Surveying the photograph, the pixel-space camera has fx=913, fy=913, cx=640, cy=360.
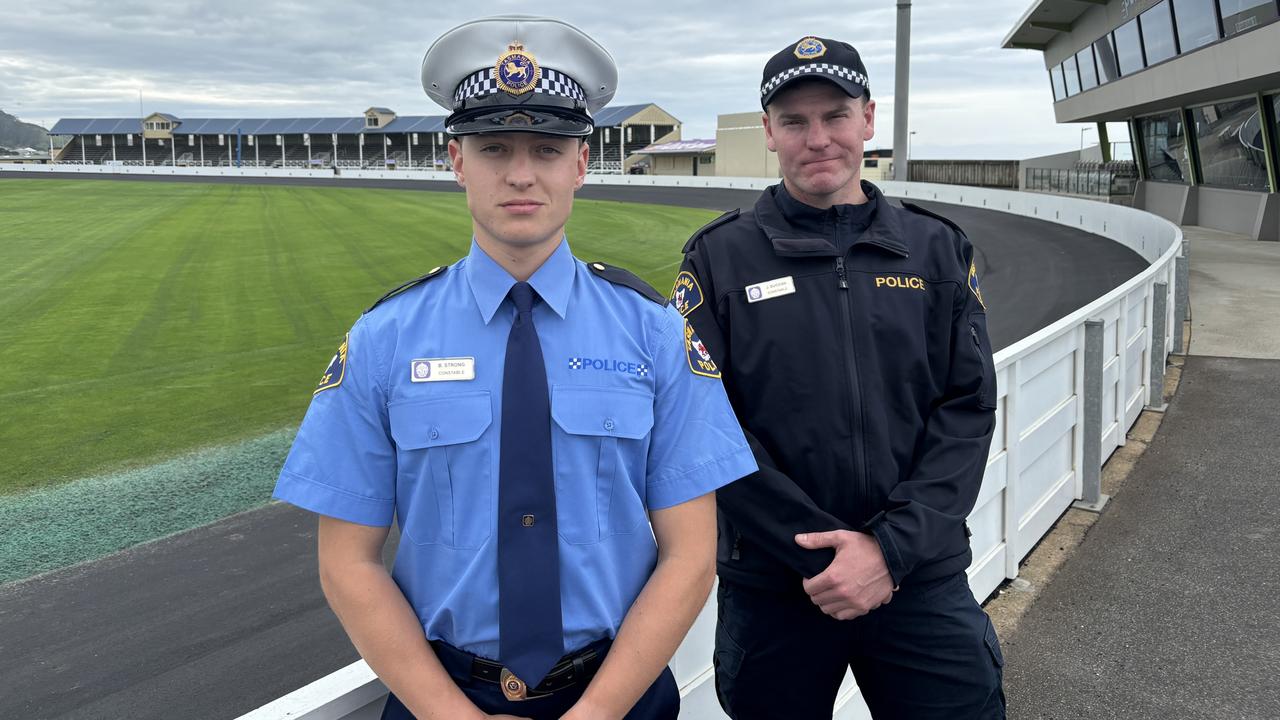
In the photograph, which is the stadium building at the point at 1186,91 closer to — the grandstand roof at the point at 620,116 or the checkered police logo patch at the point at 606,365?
the checkered police logo patch at the point at 606,365

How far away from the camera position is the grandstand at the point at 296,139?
275ft

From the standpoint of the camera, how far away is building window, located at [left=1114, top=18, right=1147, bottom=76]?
2688 cm

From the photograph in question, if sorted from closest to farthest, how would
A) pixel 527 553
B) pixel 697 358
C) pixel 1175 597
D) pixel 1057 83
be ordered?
pixel 527 553, pixel 697 358, pixel 1175 597, pixel 1057 83

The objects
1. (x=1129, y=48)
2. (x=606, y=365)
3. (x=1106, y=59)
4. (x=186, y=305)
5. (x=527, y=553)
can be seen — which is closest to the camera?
(x=527, y=553)

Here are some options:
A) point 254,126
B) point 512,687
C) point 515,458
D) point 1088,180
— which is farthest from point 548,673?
point 254,126

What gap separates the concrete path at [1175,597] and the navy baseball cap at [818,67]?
8.42 ft

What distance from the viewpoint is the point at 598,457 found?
1.83 meters

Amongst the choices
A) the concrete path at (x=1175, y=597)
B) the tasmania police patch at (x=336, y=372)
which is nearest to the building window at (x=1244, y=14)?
the concrete path at (x=1175, y=597)

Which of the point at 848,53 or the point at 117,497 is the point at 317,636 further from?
the point at 848,53

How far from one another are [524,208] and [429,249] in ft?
69.9

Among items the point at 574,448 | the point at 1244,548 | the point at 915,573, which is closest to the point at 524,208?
the point at 574,448

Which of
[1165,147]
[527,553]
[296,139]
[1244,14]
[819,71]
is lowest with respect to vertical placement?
[527,553]

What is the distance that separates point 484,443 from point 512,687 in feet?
1.56

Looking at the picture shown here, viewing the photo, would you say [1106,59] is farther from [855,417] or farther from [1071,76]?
[855,417]
